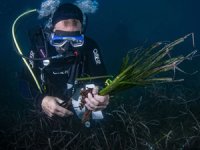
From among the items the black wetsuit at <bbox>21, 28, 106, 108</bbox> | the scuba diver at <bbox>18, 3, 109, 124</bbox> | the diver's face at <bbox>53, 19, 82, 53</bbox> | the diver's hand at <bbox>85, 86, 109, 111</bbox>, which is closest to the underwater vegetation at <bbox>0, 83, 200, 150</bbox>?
the scuba diver at <bbox>18, 3, 109, 124</bbox>

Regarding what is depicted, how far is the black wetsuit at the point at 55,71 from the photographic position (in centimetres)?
450

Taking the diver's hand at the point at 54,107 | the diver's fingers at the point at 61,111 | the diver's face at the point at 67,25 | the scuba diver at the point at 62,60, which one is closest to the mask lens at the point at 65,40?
the scuba diver at the point at 62,60

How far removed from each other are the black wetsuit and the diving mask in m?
0.13

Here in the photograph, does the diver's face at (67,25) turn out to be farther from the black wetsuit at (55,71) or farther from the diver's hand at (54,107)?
the diver's hand at (54,107)

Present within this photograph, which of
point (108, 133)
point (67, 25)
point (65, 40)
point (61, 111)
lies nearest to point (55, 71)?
point (65, 40)

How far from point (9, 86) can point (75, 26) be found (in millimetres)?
5697

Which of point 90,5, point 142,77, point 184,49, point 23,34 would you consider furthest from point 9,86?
point 184,49

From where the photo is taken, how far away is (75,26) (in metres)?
4.82

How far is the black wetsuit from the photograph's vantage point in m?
4.50

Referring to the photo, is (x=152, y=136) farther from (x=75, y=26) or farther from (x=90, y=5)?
(x=90, y=5)

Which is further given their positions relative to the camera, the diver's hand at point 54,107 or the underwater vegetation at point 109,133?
the underwater vegetation at point 109,133

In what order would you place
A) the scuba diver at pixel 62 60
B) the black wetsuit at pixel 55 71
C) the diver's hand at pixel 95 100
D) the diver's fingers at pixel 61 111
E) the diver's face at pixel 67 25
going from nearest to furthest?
the diver's hand at pixel 95 100 < the diver's fingers at pixel 61 111 < the scuba diver at pixel 62 60 < the black wetsuit at pixel 55 71 < the diver's face at pixel 67 25

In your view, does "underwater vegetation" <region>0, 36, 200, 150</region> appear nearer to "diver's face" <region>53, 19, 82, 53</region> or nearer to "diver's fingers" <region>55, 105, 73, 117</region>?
"diver's fingers" <region>55, 105, 73, 117</region>

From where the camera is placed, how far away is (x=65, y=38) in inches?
178
